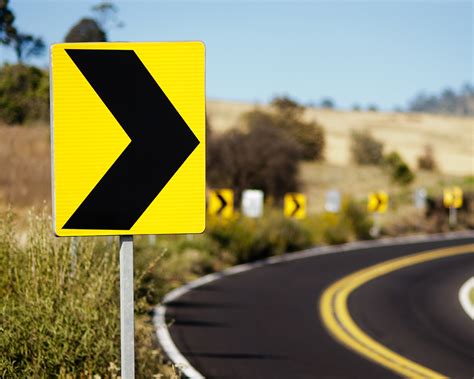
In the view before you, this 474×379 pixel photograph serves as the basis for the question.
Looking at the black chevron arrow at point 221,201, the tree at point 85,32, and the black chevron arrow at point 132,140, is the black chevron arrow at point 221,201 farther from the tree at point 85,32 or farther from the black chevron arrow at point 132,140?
the black chevron arrow at point 132,140

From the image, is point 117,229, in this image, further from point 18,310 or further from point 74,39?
point 74,39

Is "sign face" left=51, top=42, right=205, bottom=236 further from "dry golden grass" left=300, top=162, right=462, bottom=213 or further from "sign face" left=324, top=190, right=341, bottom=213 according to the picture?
"dry golden grass" left=300, top=162, right=462, bottom=213

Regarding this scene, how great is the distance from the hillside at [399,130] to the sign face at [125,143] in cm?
9534

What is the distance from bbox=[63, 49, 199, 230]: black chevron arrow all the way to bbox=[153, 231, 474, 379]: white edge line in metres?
2.07

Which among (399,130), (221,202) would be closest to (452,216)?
(221,202)

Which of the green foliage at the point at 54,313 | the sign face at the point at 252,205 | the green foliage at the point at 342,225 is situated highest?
the sign face at the point at 252,205

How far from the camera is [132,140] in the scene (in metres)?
4.13

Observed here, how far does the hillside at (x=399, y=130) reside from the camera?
111 m

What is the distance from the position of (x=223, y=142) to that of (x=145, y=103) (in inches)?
1437

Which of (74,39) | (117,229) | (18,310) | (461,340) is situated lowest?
(461,340)

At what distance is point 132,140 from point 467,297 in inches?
506

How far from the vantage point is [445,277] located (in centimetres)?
1906

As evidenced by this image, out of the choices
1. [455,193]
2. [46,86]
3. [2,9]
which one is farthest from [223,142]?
[2,9]

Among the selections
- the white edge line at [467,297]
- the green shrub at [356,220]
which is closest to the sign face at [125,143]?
the white edge line at [467,297]
